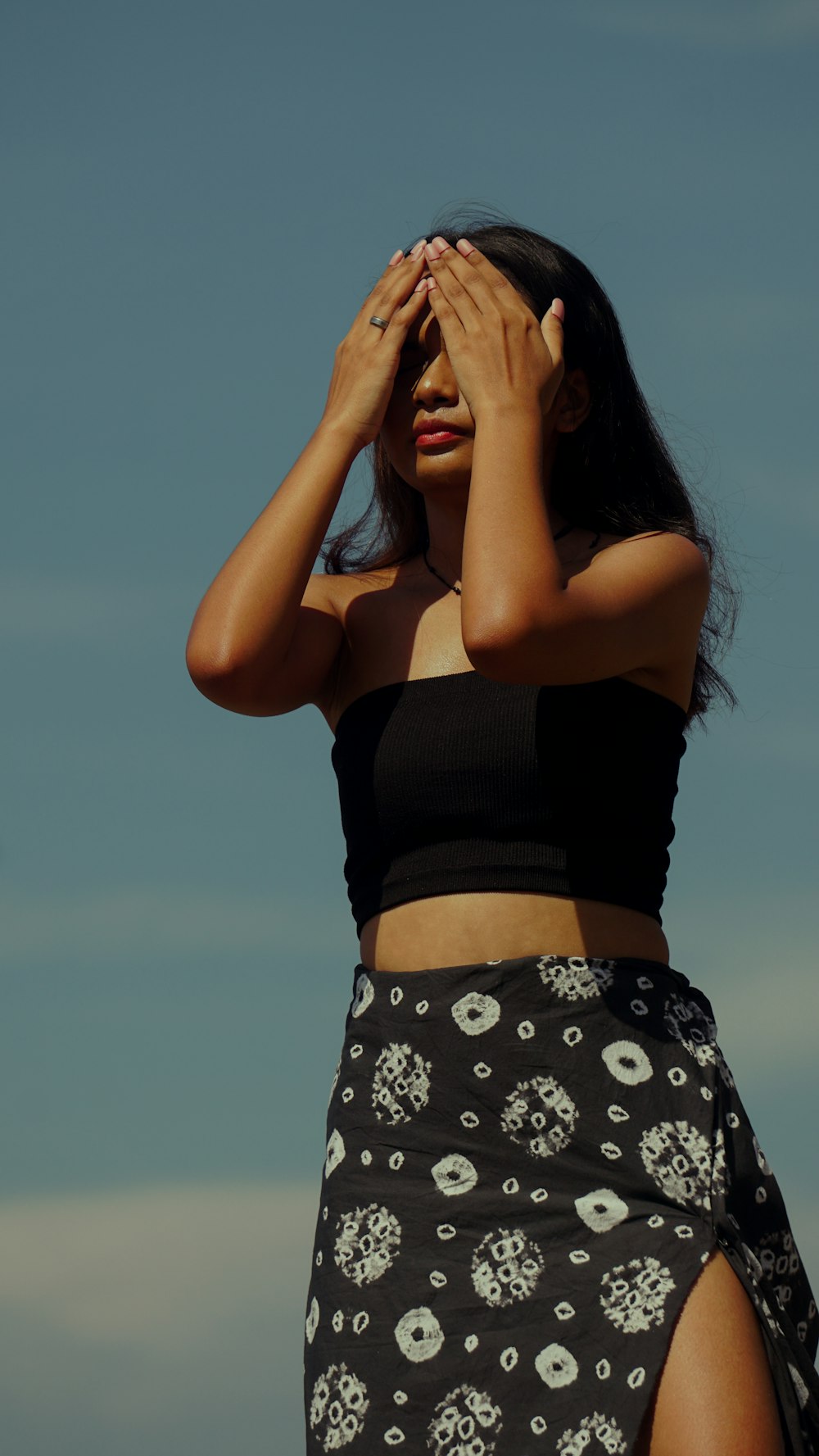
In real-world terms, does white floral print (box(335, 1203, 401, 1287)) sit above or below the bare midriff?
below

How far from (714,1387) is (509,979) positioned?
0.78 m

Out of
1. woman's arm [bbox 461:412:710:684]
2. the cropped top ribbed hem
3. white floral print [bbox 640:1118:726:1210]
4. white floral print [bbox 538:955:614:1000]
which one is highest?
woman's arm [bbox 461:412:710:684]

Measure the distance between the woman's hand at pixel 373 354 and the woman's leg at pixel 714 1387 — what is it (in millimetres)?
1845

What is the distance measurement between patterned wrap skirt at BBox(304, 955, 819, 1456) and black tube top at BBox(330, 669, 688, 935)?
16cm

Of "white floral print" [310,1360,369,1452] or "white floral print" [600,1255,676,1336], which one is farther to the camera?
"white floral print" [310,1360,369,1452]

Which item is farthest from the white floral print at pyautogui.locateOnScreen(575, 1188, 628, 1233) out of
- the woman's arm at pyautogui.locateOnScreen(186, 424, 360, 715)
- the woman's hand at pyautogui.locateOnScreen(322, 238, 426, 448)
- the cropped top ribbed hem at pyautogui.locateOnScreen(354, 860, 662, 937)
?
the woman's hand at pyautogui.locateOnScreen(322, 238, 426, 448)

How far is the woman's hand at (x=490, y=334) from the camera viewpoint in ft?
11.8

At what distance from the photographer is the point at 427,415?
389 centimetres

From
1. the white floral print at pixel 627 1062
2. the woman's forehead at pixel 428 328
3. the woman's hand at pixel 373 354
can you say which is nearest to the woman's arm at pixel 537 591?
the woman's hand at pixel 373 354

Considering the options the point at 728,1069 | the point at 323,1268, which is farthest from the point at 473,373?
the point at 323,1268

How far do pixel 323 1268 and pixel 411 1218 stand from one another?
24 cm

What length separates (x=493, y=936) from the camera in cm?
342

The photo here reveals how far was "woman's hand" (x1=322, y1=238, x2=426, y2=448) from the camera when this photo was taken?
3861mm

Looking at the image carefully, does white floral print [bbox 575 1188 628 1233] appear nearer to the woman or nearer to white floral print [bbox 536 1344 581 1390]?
the woman
